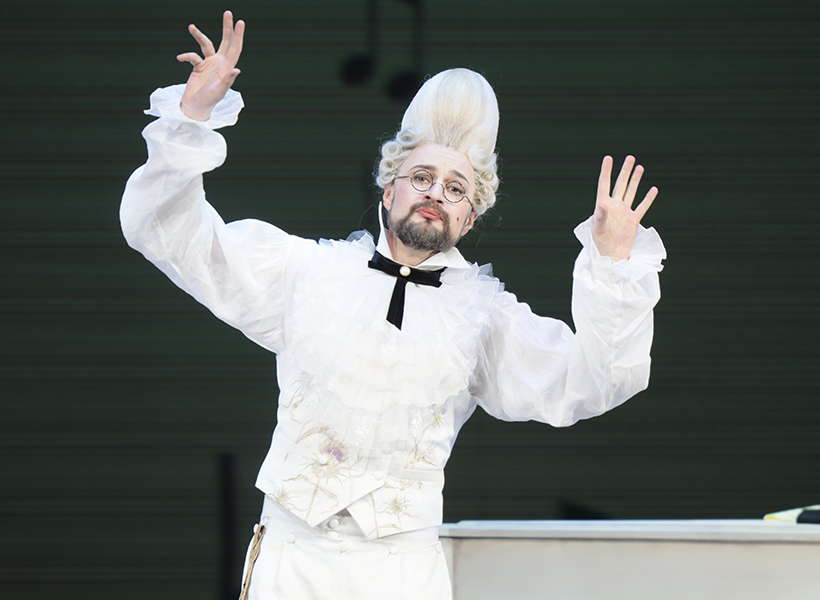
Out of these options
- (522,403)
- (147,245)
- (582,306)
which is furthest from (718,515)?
(147,245)

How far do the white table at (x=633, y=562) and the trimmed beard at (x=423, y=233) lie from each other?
2.87 feet

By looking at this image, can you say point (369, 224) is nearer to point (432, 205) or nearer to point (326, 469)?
point (432, 205)

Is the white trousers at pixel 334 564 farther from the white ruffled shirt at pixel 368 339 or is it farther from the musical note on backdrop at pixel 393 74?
the musical note on backdrop at pixel 393 74

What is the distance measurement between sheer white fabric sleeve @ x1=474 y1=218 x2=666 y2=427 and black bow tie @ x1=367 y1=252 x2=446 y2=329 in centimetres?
17

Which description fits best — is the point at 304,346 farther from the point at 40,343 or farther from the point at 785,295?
the point at 785,295

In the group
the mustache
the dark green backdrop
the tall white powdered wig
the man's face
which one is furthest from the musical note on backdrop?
the mustache

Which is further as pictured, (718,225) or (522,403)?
(718,225)

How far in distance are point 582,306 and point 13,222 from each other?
2683 mm

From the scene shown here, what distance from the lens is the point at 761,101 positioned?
136 inches

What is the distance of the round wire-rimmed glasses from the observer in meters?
1.90

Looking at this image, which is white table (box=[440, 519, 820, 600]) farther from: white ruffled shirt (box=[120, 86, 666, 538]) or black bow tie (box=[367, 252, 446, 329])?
black bow tie (box=[367, 252, 446, 329])

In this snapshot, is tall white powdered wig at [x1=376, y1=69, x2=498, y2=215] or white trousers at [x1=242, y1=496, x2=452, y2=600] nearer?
white trousers at [x1=242, y1=496, x2=452, y2=600]

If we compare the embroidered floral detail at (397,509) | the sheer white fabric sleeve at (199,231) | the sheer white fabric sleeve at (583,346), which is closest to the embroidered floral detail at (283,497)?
the embroidered floral detail at (397,509)

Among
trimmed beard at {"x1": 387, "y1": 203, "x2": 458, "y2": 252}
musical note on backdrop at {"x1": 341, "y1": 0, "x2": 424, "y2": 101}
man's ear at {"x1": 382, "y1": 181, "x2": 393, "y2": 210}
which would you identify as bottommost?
trimmed beard at {"x1": 387, "y1": 203, "x2": 458, "y2": 252}
